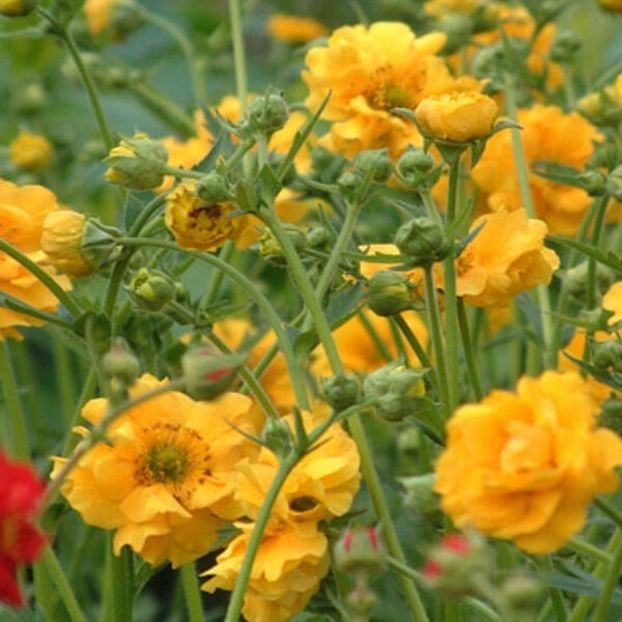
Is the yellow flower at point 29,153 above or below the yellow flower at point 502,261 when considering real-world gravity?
below

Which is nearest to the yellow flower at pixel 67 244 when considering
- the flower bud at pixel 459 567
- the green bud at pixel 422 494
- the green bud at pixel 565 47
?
the green bud at pixel 422 494

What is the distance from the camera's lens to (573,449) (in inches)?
26.3

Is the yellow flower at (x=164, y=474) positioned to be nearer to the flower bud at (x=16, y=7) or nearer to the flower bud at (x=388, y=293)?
the flower bud at (x=388, y=293)

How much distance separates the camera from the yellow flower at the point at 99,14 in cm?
154

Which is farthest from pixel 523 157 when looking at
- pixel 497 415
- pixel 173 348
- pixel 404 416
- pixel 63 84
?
pixel 63 84

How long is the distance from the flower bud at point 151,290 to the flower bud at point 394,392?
12 cm

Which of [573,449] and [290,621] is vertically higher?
[573,449]

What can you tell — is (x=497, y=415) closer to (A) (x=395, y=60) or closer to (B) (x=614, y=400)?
(B) (x=614, y=400)

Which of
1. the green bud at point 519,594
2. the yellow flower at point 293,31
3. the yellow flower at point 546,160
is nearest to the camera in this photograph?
the green bud at point 519,594

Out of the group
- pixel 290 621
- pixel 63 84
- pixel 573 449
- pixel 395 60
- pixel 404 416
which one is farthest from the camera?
pixel 63 84

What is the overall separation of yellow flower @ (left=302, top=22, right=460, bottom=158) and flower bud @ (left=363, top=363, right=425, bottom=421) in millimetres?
303

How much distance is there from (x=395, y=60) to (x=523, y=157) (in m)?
0.11

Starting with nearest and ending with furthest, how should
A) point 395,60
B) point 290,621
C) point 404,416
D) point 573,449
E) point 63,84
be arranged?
point 573,449
point 404,416
point 290,621
point 395,60
point 63,84

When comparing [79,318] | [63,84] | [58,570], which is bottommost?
[63,84]
